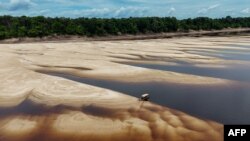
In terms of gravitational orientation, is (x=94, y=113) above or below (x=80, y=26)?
below

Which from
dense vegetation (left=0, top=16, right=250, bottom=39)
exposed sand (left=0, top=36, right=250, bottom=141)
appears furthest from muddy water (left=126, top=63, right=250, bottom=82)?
dense vegetation (left=0, top=16, right=250, bottom=39)

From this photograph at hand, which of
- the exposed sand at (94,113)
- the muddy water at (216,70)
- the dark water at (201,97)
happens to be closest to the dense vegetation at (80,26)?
the exposed sand at (94,113)

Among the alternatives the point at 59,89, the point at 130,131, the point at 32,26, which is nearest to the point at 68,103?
the point at 59,89

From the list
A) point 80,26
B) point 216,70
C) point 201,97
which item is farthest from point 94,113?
point 80,26

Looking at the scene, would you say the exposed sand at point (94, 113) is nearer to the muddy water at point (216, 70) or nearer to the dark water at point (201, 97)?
the dark water at point (201, 97)

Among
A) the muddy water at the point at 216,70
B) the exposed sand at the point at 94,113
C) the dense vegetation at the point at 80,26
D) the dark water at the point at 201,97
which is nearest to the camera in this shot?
the exposed sand at the point at 94,113

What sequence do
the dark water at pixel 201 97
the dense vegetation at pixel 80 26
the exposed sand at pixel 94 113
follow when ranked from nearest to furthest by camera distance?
1. the exposed sand at pixel 94 113
2. the dark water at pixel 201 97
3. the dense vegetation at pixel 80 26

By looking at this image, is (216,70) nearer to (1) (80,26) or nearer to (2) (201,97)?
(2) (201,97)

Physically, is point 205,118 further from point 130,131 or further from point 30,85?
point 30,85

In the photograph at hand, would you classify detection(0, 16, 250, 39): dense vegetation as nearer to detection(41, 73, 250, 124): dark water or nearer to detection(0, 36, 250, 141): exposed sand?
detection(0, 36, 250, 141): exposed sand
